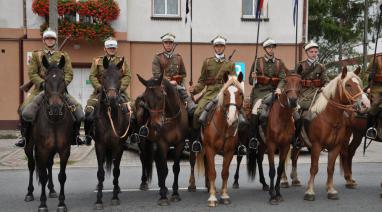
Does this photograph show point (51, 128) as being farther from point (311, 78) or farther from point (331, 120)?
point (311, 78)

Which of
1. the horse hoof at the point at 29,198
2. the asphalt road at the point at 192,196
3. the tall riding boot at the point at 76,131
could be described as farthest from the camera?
the horse hoof at the point at 29,198

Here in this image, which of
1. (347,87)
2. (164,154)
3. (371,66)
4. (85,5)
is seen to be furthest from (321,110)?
(85,5)

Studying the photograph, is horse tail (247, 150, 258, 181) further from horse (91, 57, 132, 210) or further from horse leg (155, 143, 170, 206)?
horse (91, 57, 132, 210)

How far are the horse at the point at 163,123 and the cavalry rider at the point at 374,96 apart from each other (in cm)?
363

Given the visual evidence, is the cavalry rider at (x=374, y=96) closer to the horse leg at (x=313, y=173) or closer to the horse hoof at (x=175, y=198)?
the horse leg at (x=313, y=173)

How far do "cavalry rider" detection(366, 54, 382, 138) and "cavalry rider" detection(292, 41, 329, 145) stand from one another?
90cm

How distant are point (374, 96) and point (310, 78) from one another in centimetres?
128

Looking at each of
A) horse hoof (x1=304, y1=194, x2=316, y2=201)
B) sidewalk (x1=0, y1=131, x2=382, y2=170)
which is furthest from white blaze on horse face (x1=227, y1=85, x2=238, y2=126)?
sidewalk (x1=0, y1=131, x2=382, y2=170)

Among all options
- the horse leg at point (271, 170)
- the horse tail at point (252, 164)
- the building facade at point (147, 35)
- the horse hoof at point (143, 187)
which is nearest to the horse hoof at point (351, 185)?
the horse tail at point (252, 164)

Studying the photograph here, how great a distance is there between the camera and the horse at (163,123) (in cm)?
823

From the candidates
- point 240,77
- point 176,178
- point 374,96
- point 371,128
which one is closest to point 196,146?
point 176,178

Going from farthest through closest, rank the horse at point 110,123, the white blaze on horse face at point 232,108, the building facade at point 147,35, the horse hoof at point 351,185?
the building facade at point 147,35 → the horse hoof at point 351,185 → the horse at point 110,123 → the white blaze on horse face at point 232,108

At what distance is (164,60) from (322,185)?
4354 mm

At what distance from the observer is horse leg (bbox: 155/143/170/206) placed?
28.2 feet
